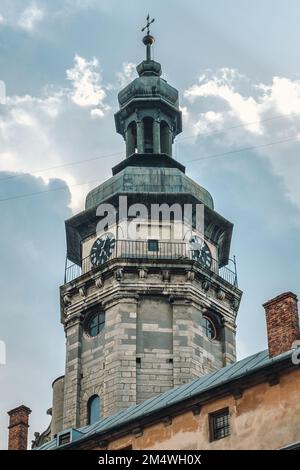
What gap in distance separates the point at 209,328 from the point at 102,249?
6381 millimetres

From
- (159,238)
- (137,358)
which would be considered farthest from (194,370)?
(159,238)

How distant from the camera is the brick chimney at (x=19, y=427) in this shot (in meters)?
44.1

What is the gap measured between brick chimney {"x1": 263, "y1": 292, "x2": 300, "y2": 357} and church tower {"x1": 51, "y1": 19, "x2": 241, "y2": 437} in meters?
14.5

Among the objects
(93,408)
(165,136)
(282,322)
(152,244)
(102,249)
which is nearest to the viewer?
(282,322)

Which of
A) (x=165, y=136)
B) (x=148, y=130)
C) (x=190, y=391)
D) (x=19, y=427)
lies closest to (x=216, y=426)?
(x=190, y=391)

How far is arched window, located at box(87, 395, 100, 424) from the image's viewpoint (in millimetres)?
51281

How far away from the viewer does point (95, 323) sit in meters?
54.0

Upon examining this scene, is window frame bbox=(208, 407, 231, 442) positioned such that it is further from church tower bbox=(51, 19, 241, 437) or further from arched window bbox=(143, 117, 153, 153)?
arched window bbox=(143, 117, 153, 153)

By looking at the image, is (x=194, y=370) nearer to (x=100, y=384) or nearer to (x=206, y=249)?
(x=100, y=384)

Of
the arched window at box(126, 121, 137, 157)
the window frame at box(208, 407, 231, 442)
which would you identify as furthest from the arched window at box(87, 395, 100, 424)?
the window frame at box(208, 407, 231, 442)

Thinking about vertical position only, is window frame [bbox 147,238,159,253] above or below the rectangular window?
above

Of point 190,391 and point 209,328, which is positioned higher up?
point 209,328

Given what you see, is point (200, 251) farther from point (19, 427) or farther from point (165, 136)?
point (19, 427)

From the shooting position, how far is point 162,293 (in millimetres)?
53250
